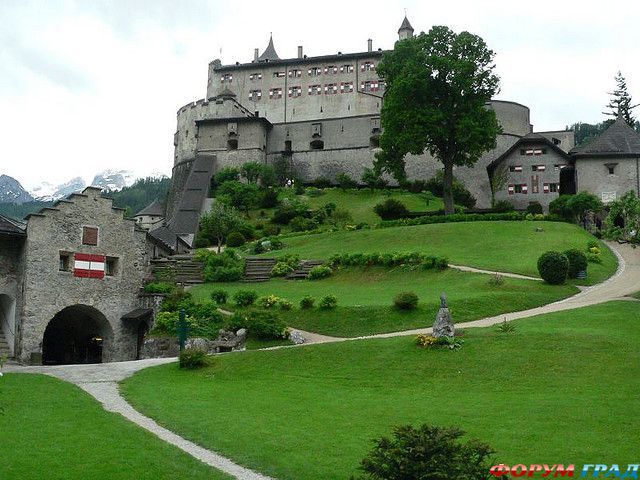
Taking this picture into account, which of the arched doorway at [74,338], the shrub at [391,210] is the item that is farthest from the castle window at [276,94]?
the arched doorway at [74,338]

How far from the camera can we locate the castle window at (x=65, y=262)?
35875mm

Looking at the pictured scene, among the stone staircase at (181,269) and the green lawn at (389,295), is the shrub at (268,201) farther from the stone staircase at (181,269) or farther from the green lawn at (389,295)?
the green lawn at (389,295)

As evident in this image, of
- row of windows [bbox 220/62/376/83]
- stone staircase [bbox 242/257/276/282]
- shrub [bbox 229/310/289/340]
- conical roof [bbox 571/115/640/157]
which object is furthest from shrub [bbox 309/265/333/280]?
row of windows [bbox 220/62/376/83]

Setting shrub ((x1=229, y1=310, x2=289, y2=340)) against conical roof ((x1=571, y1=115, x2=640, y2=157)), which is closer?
shrub ((x1=229, y1=310, x2=289, y2=340))

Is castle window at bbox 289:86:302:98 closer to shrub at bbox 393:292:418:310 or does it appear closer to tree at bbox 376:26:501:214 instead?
tree at bbox 376:26:501:214

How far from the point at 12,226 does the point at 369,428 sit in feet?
83.7

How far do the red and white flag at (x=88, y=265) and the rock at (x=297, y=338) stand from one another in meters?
12.3

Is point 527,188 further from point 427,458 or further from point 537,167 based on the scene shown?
point 427,458

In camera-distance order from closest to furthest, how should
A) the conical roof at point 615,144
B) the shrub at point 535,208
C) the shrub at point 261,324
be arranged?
1. the shrub at point 261,324
2. the conical roof at point 615,144
3. the shrub at point 535,208

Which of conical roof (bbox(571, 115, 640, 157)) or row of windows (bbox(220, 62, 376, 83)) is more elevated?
row of windows (bbox(220, 62, 376, 83))

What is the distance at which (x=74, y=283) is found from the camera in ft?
118

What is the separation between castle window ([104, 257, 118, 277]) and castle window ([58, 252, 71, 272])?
6.66ft

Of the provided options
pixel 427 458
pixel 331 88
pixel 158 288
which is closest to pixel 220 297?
pixel 158 288

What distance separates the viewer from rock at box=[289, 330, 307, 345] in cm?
2933
